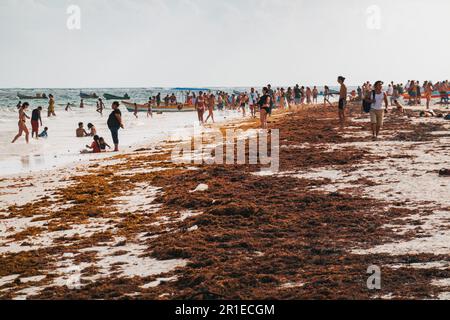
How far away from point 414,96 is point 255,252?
39.2 metres

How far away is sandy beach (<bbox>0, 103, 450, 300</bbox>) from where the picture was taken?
5.19m

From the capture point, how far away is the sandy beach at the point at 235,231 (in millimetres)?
5191

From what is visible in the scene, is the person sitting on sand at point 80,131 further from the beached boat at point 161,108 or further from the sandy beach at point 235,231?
the beached boat at point 161,108

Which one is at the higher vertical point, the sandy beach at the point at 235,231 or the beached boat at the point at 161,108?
the beached boat at the point at 161,108

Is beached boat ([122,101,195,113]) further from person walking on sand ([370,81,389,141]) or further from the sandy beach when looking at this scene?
the sandy beach

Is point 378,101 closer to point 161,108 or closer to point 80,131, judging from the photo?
point 80,131

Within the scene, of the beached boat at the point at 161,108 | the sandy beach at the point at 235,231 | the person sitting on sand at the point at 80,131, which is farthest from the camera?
the beached boat at the point at 161,108

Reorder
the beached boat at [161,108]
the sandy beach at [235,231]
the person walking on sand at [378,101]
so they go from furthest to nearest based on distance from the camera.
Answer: the beached boat at [161,108], the person walking on sand at [378,101], the sandy beach at [235,231]

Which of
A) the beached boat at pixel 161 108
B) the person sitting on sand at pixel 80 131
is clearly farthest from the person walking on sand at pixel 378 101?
the beached boat at pixel 161 108

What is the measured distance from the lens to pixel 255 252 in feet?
20.5

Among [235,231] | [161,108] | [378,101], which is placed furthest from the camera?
[161,108]

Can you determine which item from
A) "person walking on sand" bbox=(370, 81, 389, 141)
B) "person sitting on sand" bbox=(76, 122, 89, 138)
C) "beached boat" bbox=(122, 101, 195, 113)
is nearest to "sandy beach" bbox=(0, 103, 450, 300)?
"person walking on sand" bbox=(370, 81, 389, 141)

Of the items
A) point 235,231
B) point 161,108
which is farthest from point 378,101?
point 161,108

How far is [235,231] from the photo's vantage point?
23.6 feet
